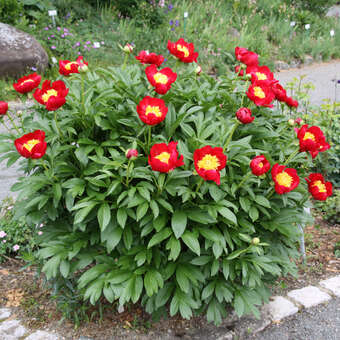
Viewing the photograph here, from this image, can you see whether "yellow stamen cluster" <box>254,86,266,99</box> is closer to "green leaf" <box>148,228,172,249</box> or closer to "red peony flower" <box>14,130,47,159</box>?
"green leaf" <box>148,228,172,249</box>

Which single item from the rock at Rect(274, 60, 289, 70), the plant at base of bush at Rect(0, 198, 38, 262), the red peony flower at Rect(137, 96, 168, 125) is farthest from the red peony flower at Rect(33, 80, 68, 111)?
the rock at Rect(274, 60, 289, 70)

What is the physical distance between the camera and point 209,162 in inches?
61.3

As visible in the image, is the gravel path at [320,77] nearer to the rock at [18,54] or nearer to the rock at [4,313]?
the rock at [18,54]

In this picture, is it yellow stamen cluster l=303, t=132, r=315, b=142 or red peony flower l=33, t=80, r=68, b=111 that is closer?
red peony flower l=33, t=80, r=68, b=111

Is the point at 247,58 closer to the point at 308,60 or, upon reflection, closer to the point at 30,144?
the point at 30,144

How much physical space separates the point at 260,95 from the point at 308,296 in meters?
1.29

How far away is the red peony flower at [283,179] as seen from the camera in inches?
65.8

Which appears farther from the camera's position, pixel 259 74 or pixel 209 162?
pixel 259 74

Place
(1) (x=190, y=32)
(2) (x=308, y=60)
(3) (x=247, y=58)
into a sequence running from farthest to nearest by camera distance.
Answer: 1. (2) (x=308, y=60)
2. (1) (x=190, y=32)
3. (3) (x=247, y=58)

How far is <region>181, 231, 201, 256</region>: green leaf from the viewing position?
158cm

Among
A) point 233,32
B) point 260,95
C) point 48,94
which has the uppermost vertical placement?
point 260,95

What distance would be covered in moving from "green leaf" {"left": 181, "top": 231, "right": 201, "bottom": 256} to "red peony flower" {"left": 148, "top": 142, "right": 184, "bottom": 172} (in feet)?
1.11

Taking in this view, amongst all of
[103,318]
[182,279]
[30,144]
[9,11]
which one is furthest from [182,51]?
[9,11]

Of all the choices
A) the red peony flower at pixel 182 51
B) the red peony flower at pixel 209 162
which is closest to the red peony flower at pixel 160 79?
the red peony flower at pixel 182 51
